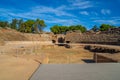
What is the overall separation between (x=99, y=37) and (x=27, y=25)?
41578mm

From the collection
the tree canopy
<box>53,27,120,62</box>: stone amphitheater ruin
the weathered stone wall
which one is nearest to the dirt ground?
<box>53,27,120,62</box>: stone amphitheater ruin

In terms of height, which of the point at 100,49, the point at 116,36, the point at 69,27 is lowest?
the point at 100,49

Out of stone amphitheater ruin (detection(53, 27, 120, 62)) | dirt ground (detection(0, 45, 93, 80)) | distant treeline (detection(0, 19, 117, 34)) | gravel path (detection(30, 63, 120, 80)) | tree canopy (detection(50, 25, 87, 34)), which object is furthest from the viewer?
tree canopy (detection(50, 25, 87, 34))

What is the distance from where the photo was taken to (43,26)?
255 ft

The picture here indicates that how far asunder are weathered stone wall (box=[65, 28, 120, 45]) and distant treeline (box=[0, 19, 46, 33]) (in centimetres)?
2465

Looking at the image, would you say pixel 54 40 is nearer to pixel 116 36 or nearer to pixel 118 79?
pixel 116 36

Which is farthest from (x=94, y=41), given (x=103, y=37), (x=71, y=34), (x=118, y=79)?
(x=118, y=79)

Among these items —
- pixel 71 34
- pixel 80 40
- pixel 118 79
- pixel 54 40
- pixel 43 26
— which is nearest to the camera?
pixel 118 79

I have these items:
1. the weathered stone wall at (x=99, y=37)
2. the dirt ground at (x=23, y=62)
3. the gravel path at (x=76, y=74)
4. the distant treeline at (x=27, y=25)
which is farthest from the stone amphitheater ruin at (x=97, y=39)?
the distant treeline at (x=27, y=25)

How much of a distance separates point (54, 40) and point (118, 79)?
5312cm

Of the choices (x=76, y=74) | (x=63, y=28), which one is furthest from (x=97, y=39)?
(x=63, y=28)

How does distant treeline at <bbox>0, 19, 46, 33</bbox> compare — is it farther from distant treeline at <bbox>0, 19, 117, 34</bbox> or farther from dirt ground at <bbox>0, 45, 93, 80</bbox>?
dirt ground at <bbox>0, 45, 93, 80</bbox>

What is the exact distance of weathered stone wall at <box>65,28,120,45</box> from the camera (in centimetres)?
3322

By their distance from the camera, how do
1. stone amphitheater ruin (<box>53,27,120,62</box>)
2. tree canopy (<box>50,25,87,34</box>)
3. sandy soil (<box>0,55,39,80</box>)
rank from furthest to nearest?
tree canopy (<box>50,25,87,34</box>) < stone amphitheater ruin (<box>53,27,120,62</box>) < sandy soil (<box>0,55,39,80</box>)
